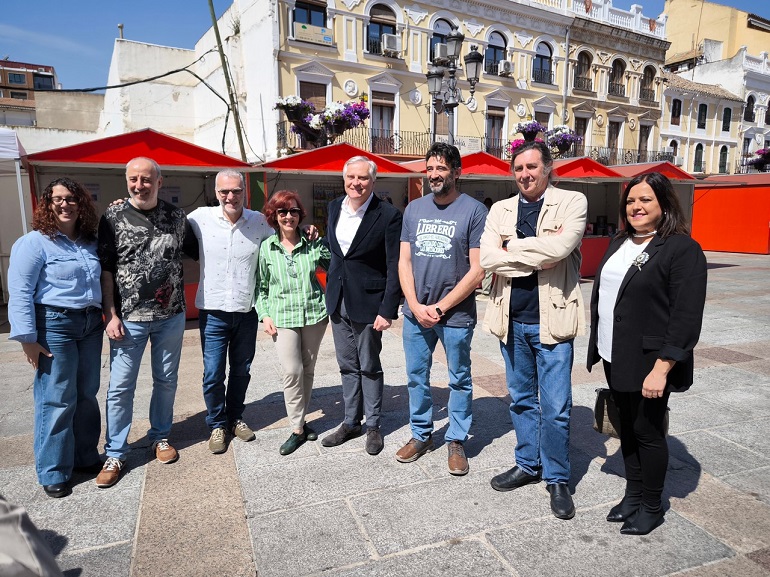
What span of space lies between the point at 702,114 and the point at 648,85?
572 cm

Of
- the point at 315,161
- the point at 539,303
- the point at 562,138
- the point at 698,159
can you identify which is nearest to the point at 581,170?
the point at 562,138

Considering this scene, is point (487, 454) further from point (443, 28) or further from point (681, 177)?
point (443, 28)

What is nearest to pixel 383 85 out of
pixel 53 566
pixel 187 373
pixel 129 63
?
pixel 129 63

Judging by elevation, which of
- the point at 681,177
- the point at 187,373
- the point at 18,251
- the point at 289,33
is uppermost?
the point at 289,33

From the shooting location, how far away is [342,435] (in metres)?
3.52

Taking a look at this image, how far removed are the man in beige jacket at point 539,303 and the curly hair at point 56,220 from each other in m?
2.26

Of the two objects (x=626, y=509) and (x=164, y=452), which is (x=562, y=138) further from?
(x=164, y=452)

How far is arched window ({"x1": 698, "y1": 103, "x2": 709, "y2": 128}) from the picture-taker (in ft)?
93.4

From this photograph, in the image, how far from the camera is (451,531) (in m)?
2.49

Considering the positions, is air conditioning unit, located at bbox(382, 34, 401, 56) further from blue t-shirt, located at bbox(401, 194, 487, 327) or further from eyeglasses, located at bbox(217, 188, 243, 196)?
blue t-shirt, located at bbox(401, 194, 487, 327)

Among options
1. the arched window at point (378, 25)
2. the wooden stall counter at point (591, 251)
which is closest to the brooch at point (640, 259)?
the wooden stall counter at point (591, 251)

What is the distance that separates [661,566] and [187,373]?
14.6 ft

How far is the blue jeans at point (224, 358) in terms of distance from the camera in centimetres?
342

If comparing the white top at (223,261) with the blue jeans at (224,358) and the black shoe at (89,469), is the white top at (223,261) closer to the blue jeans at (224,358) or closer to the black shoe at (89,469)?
the blue jeans at (224,358)
